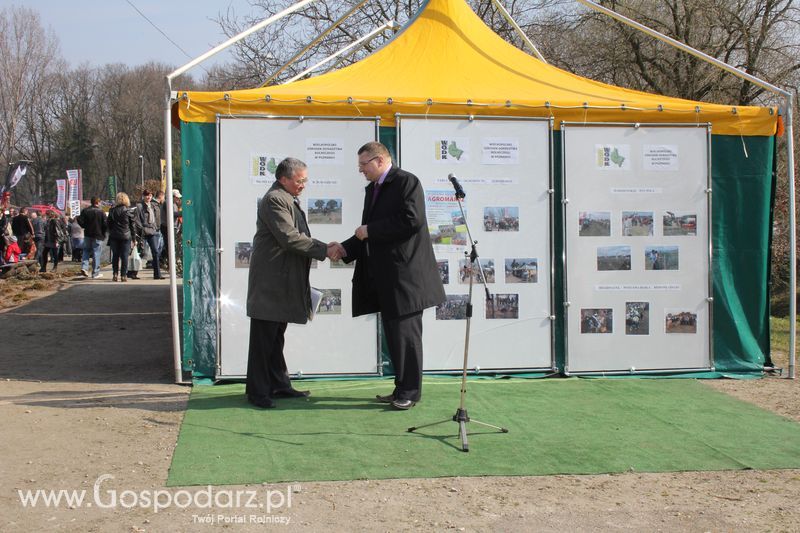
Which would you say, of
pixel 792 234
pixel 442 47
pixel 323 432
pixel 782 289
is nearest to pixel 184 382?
pixel 323 432

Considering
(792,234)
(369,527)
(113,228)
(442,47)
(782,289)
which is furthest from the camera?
(782,289)

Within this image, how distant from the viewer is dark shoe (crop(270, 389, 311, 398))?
652cm

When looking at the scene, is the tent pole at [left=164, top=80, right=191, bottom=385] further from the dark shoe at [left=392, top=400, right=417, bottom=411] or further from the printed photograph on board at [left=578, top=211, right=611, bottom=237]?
the printed photograph on board at [left=578, top=211, right=611, bottom=237]

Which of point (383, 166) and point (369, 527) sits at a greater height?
point (383, 166)

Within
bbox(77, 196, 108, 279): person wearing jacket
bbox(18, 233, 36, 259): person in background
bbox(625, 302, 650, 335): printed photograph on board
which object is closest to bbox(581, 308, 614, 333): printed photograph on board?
bbox(625, 302, 650, 335): printed photograph on board

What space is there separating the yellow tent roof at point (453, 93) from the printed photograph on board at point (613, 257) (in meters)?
1.18

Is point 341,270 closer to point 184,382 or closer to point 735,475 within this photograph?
point 184,382

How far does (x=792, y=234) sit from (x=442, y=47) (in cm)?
378

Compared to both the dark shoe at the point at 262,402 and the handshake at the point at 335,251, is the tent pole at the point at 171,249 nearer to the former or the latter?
the dark shoe at the point at 262,402

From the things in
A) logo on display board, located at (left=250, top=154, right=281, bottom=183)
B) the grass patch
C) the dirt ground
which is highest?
logo on display board, located at (left=250, top=154, right=281, bottom=183)

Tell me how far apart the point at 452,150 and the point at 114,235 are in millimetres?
9976

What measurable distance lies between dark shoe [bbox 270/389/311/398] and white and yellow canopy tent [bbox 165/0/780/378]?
3.13 ft

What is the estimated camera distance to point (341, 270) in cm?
735

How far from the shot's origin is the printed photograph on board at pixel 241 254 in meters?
7.18
